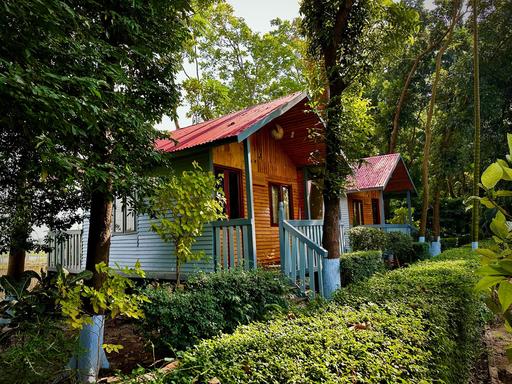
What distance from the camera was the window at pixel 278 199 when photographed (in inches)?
452

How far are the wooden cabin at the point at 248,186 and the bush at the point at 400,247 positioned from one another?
234cm

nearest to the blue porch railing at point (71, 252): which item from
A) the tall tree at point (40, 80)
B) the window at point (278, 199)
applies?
the window at point (278, 199)

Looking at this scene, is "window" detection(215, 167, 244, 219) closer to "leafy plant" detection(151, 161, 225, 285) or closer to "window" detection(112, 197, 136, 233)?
"window" detection(112, 197, 136, 233)

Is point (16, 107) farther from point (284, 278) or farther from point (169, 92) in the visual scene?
point (284, 278)

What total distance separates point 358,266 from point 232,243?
3596 mm

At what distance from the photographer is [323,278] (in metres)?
7.32

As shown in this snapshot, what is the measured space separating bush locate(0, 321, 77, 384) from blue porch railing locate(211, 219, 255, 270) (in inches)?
148

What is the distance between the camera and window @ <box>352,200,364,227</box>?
62.2 feet

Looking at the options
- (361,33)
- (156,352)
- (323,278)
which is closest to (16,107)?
(156,352)

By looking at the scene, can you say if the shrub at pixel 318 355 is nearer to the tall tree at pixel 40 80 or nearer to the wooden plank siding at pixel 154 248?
the tall tree at pixel 40 80

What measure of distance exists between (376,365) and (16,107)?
12.9 feet

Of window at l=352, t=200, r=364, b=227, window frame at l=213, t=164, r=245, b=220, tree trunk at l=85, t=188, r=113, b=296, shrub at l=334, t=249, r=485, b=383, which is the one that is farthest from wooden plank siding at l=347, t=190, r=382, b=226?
tree trunk at l=85, t=188, r=113, b=296

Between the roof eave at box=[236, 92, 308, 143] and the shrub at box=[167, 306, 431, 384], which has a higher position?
the roof eave at box=[236, 92, 308, 143]

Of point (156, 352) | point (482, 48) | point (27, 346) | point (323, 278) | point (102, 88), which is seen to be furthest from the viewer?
point (482, 48)
